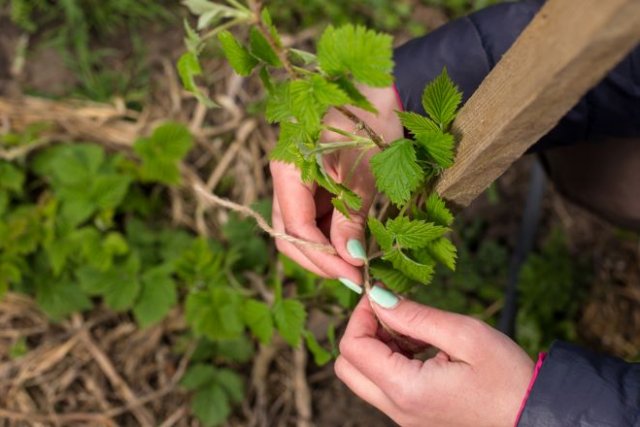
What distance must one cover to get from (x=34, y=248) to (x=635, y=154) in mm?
1572

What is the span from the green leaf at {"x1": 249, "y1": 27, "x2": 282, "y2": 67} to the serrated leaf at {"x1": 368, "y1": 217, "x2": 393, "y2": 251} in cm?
29

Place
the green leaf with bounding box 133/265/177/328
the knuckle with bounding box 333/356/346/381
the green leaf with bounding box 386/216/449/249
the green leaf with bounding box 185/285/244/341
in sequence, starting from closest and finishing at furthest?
1. the green leaf with bounding box 386/216/449/249
2. the knuckle with bounding box 333/356/346/381
3. the green leaf with bounding box 185/285/244/341
4. the green leaf with bounding box 133/265/177/328

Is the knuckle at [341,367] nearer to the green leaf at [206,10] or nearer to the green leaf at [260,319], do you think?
the green leaf at [260,319]

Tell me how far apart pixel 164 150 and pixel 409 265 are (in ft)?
3.46

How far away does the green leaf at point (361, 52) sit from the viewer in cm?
74

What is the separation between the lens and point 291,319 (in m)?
1.37

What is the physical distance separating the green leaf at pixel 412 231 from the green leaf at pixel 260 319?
0.52 meters

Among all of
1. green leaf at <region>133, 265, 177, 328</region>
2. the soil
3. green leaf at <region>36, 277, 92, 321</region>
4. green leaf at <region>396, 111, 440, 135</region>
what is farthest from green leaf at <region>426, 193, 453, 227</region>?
green leaf at <region>36, 277, 92, 321</region>

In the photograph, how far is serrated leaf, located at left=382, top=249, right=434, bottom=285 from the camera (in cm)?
101

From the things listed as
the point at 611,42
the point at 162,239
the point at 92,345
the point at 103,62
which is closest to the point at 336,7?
the point at 103,62

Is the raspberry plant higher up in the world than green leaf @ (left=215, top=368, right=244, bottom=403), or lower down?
higher up

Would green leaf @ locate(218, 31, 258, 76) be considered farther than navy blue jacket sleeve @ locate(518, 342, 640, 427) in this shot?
No

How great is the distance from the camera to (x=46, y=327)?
1.97 m

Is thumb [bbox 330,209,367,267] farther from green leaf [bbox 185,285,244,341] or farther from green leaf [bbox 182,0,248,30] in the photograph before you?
green leaf [bbox 185,285,244,341]
